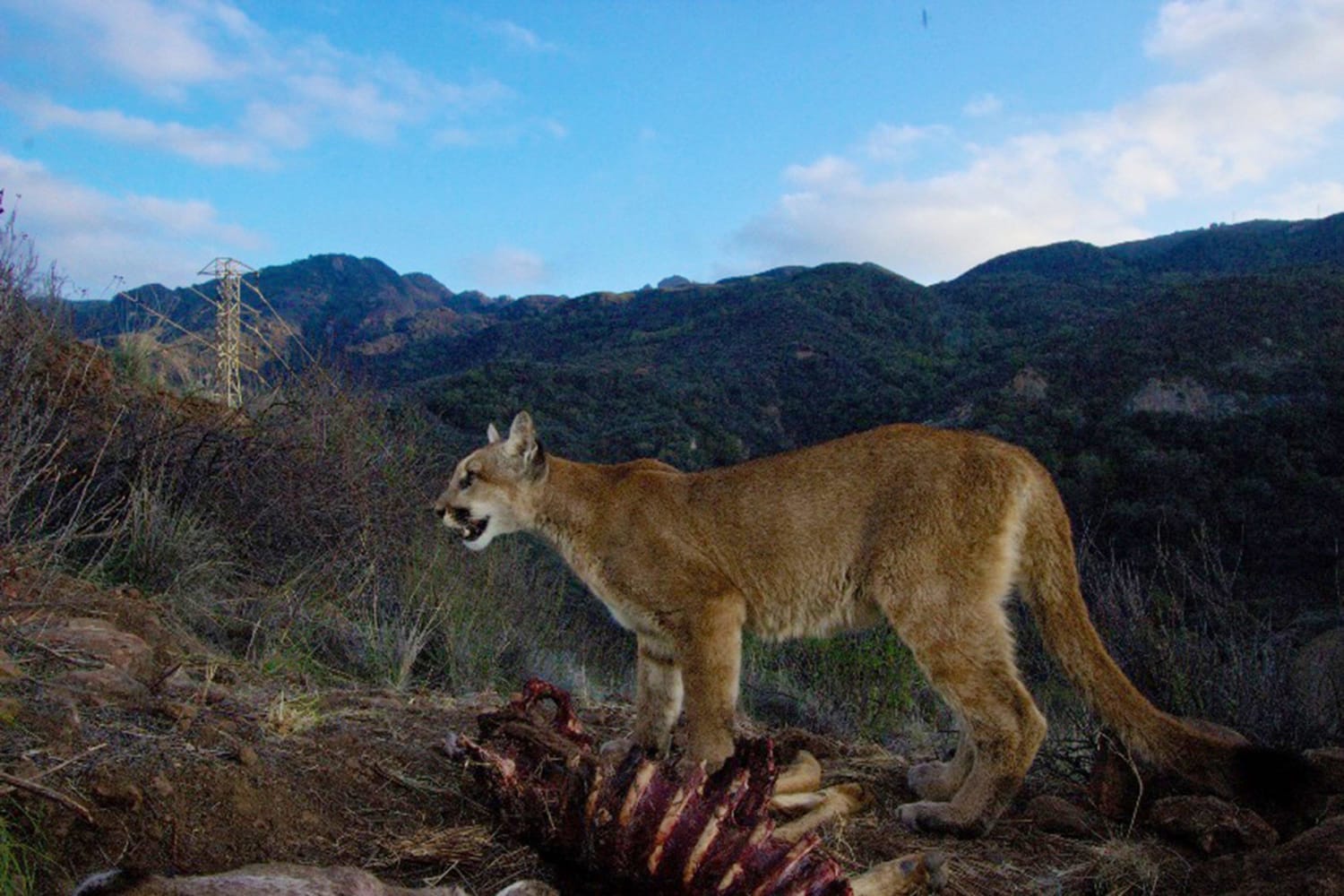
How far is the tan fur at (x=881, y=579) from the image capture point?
4.57m

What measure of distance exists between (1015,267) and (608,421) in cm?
2736

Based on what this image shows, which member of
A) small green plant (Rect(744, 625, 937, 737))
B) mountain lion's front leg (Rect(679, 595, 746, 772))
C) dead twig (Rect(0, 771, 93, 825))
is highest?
dead twig (Rect(0, 771, 93, 825))

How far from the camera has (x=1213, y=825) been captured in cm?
400

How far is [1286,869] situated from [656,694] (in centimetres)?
287

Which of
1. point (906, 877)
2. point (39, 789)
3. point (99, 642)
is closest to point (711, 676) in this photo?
point (906, 877)

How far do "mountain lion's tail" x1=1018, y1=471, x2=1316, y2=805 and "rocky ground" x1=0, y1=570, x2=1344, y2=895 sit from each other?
15cm

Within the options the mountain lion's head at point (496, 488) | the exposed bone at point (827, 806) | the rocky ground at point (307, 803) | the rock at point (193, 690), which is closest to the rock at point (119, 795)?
the rocky ground at point (307, 803)

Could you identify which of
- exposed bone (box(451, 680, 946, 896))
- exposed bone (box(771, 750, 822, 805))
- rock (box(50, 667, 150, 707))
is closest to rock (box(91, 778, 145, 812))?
rock (box(50, 667, 150, 707))

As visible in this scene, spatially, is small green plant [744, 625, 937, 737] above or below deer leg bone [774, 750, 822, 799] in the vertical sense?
below

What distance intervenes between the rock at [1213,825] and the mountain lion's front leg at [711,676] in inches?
72.4

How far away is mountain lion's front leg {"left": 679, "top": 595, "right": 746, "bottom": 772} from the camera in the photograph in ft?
15.5

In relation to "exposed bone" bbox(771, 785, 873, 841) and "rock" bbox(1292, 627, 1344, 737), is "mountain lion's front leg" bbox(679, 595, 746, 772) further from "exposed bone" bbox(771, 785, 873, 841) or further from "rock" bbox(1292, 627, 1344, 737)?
"rock" bbox(1292, 627, 1344, 737)

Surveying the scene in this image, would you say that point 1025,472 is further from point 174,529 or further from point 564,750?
point 174,529

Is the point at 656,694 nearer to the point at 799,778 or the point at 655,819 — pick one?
the point at 799,778
